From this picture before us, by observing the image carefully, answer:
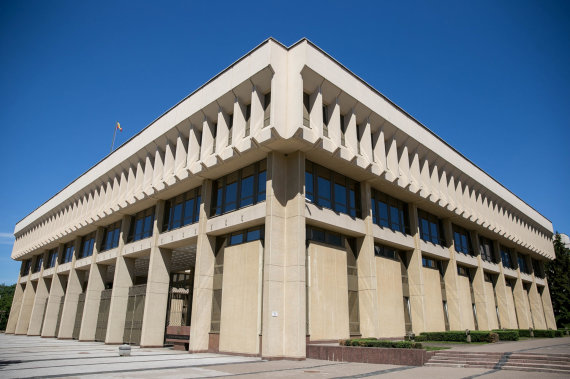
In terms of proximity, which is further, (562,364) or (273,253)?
(273,253)

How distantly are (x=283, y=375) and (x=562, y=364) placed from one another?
1071 cm

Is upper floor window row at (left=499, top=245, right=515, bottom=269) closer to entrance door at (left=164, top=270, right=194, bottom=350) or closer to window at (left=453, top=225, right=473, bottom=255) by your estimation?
window at (left=453, top=225, right=473, bottom=255)

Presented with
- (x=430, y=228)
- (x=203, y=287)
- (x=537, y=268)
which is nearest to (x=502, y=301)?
(x=430, y=228)

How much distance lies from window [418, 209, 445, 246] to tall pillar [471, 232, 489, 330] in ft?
23.0

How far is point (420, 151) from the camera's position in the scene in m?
31.7

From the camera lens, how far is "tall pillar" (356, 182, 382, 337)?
24.0 meters

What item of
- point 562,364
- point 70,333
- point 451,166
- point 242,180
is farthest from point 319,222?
point 70,333

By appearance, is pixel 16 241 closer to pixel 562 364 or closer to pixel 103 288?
pixel 103 288

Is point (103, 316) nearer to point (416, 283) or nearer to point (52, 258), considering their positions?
point (52, 258)

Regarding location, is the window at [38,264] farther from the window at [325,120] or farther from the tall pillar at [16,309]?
the window at [325,120]

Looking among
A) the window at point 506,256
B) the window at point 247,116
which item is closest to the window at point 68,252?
the window at point 247,116

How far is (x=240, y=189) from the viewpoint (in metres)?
24.4

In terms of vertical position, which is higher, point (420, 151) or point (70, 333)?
point (420, 151)

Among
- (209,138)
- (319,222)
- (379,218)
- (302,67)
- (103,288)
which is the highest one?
(302,67)
